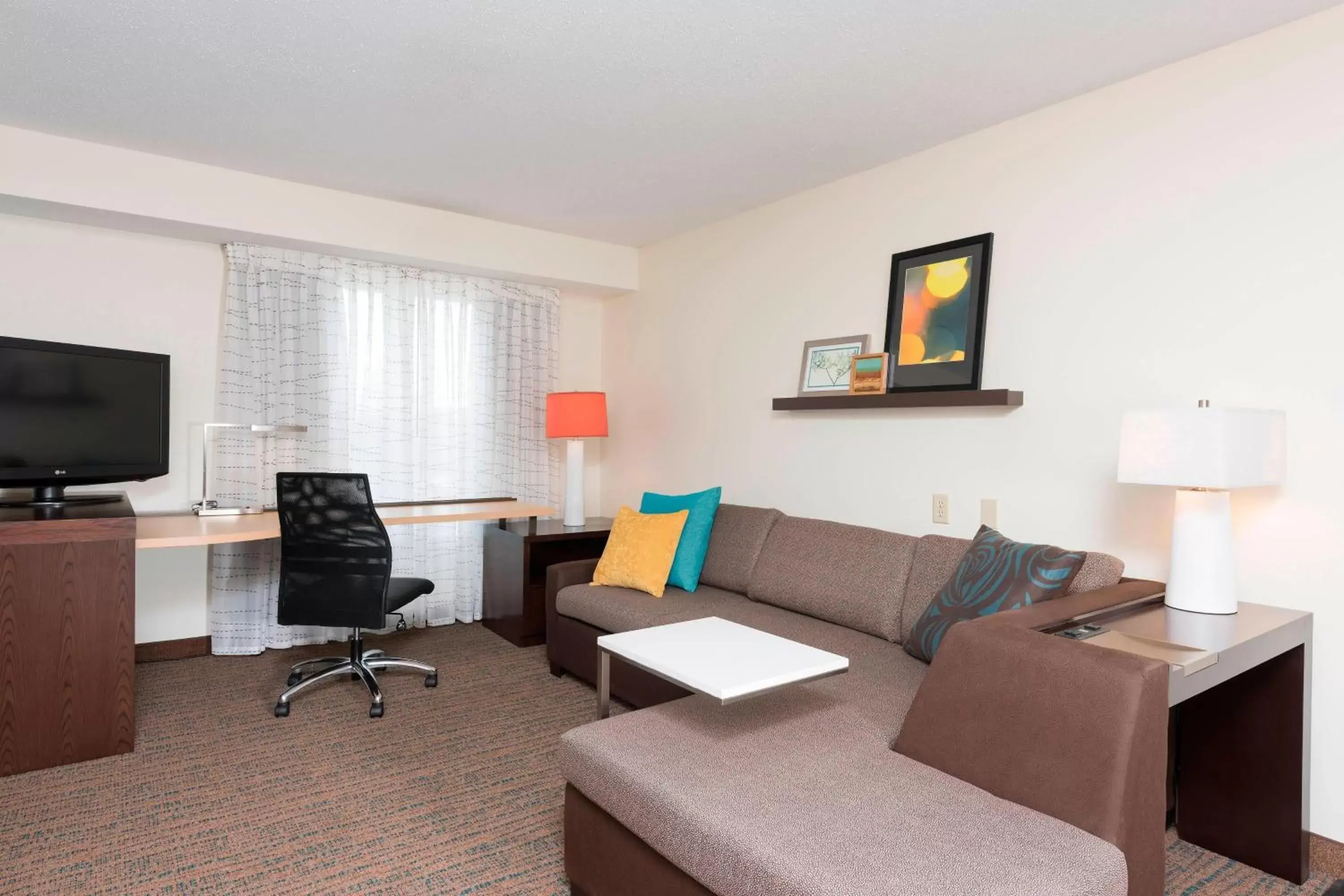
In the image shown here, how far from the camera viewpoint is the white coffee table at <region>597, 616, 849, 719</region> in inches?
68.4

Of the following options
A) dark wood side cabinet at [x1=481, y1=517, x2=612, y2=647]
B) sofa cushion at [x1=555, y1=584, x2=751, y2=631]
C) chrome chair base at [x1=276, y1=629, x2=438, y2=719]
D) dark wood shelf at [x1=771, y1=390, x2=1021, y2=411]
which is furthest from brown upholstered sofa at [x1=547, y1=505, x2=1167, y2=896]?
dark wood side cabinet at [x1=481, y1=517, x2=612, y2=647]

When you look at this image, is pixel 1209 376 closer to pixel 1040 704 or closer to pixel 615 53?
pixel 1040 704

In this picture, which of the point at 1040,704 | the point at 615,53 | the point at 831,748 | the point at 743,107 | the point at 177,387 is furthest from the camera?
the point at 177,387

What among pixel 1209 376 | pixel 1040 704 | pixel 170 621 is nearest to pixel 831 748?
pixel 1040 704

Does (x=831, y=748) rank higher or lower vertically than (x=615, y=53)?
lower

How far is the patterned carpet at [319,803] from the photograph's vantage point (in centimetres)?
202

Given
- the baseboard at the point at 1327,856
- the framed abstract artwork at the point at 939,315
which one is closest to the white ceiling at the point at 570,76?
the framed abstract artwork at the point at 939,315

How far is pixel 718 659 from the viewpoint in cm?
191

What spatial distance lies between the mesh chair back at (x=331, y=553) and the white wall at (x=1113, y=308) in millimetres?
1893

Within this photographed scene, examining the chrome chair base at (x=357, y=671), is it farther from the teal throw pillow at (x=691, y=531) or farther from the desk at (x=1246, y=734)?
the desk at (x=1246, y=734)

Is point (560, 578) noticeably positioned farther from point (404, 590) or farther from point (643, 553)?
point (404, 590)

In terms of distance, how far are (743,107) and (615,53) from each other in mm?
579

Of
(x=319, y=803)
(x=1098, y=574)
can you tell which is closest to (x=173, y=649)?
(x=319, y=803)

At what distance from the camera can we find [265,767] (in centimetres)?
264
